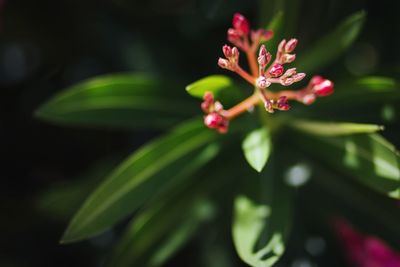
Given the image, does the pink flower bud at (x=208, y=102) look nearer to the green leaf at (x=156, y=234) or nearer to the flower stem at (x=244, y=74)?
the flower stem at (x=244, y=74)

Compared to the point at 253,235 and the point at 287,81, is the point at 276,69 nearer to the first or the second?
the point at 287,81

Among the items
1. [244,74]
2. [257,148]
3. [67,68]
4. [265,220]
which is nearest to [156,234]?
[265,220]

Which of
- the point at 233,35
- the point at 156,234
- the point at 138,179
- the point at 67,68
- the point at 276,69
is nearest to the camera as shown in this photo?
the point at 276,69

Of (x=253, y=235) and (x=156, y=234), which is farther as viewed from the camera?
(x=156, y=234)

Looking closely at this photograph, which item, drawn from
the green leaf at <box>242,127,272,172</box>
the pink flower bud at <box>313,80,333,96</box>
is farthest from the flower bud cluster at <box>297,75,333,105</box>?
the green leaf at <box>242,127,272,172</box>

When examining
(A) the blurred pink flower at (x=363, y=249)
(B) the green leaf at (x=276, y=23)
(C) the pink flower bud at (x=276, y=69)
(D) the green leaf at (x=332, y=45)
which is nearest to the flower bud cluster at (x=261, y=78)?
(C) the pink flower bud at (x=276, y=69)

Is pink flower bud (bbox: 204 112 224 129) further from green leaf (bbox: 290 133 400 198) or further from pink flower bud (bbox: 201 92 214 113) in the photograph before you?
green leaf (bbox: 290 133 400 198)

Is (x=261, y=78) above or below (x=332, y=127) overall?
above
